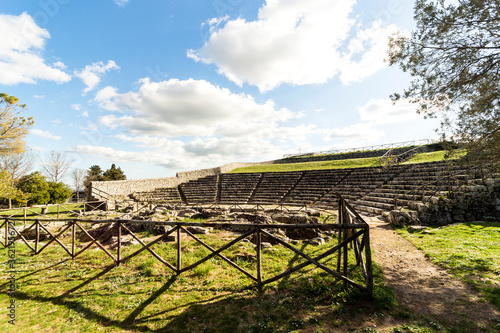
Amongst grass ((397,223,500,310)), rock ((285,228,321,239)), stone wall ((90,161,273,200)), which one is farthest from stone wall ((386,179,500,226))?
stone wall ((90,161,273,200))

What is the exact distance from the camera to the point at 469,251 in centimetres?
693

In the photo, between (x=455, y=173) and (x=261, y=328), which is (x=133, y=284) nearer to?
(x=261, y=328)

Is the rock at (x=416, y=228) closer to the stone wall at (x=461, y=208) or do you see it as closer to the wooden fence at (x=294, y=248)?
the stone wall at (x=461, y=208)

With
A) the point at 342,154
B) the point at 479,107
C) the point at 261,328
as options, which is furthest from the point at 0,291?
the point at 342,154

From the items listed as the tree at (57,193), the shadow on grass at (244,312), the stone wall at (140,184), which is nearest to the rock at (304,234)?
the shadow on grass at (244,312)

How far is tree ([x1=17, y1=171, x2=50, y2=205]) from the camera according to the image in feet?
83.7

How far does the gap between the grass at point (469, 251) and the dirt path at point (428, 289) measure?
29cm

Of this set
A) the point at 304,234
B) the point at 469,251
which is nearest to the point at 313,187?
the point at 304,234

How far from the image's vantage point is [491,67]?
254 inches

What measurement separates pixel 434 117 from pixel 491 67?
2.05 metres

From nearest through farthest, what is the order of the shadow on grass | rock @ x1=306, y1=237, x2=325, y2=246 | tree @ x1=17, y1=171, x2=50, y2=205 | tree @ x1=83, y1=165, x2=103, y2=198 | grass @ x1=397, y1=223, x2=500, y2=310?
the shadow on grass < grass @ x1=397, y1=223, x2=500, y2=310 < rock @ x1=306, y1=237, x2=325, y2=246 < tree @ x1=17, y1=171, x2=50, y2=205 < tree @ x1=83, y1=165, x2=103, y2=198

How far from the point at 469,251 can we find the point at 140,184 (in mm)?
35863

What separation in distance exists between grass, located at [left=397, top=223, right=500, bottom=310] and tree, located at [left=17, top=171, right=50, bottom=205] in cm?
3693

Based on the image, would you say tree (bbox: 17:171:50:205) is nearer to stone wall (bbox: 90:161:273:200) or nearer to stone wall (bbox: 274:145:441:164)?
stone wall (bbox: 90:161:273:200)
